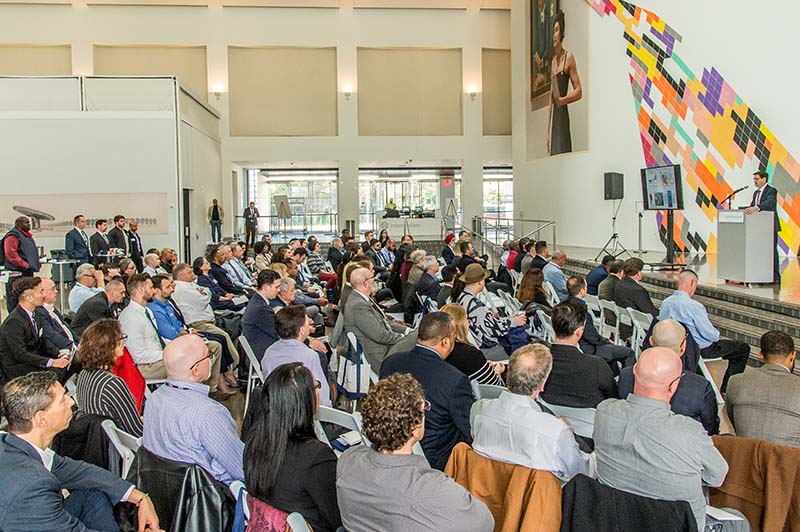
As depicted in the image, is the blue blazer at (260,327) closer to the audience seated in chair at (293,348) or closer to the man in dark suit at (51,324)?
the audience seated in chair at (293,348)

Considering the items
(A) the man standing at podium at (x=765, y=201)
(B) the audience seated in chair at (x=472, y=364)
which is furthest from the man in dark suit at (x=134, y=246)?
(B) the audience seated in chair at (x=472, y=364)

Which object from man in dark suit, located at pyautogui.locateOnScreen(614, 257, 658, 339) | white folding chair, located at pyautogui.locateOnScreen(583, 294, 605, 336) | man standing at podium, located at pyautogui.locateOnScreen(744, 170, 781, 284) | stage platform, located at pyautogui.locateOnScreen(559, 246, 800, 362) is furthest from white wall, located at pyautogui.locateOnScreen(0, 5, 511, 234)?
man in dark suit, located at pyautogui.locateOnScreen(614, 257, 658, 339)

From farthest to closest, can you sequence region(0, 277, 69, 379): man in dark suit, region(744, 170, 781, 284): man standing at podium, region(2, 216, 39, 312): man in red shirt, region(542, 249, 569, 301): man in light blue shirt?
region(2, 216, 39, 312): man in red shirt, region(744, 170, 781, 284): man standing at podium, region(542, 249, 569, 301): man in light blue shirt, region(0, 277, 69, 379): man in dark suit

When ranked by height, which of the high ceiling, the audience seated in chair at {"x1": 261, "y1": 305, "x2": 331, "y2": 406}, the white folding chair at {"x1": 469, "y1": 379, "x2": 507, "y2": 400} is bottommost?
the white folding chair at {"x1": 469, "y1": 379, "x2": 507, "y2": 400}

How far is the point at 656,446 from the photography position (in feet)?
7.57

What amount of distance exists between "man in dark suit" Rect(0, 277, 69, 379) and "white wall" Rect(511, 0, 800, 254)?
919 centimetres

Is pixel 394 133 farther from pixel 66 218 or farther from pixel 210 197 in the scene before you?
pixel 66 218

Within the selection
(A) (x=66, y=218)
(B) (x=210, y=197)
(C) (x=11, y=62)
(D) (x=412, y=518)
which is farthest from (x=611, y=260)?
(C) (x=11, y=62)

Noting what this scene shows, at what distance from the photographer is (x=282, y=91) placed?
20484 mm

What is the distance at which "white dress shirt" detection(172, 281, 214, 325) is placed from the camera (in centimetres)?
629

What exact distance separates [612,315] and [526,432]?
430 cm

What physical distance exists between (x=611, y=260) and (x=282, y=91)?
15.5 meters

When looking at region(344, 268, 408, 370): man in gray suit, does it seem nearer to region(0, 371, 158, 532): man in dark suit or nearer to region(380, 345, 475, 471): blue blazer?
region(380, 345, 475, 471): blue blazer

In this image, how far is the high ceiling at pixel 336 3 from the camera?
19.5m
